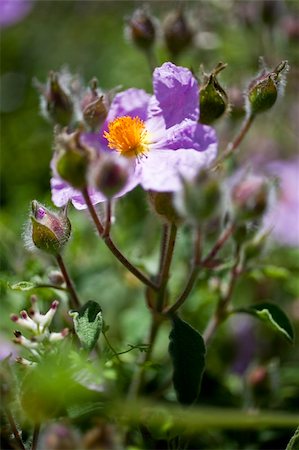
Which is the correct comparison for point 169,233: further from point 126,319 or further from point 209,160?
point 126,319

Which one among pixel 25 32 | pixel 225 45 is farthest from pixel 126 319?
pixel 25 32

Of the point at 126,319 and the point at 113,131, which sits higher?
the point at 113,131

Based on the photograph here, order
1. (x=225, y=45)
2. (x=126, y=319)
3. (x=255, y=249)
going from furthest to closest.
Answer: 1. (x=225, y=45)
2. (x=126, y=319)
3. (x=255, y=249)

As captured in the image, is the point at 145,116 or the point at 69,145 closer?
the point at 69,145

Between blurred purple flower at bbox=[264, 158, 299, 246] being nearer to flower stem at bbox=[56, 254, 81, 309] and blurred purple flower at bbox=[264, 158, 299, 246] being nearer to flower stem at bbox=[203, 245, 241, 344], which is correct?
flower stem at bbox=[203, 245, 241, 344]

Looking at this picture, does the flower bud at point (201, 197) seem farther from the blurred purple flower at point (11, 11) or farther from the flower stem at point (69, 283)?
the blurred purple flower at point (11, 11)

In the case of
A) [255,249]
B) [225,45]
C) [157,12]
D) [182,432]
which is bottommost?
[182,432]

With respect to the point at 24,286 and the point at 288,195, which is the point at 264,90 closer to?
the point at 24,286

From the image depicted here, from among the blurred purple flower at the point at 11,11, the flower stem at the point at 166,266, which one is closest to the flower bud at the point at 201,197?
the flower stem at the point at 166,266
